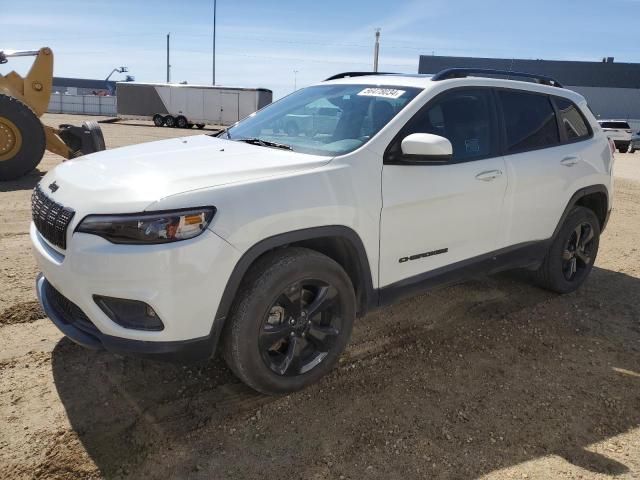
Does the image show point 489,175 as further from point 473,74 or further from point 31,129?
point 31,129

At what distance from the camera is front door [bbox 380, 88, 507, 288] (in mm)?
3287

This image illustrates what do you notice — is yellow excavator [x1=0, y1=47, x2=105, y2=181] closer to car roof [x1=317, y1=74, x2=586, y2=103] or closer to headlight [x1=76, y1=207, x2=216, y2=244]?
car roof [x1=317, y1=74, x2=586, y2=103]

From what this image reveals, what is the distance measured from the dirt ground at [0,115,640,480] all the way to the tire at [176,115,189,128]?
1256 inches

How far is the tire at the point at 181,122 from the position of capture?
34562mm

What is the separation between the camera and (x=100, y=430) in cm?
275

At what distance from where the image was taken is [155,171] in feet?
9.34

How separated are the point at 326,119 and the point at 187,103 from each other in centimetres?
3251

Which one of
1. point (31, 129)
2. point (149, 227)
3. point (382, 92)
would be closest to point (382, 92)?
point (382, 92)

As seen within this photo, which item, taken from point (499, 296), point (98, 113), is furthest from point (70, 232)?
point (98, 113)

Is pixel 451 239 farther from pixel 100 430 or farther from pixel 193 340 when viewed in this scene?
pixel 100 430

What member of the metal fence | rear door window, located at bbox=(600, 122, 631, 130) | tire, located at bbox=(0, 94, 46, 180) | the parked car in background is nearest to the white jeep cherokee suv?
tire, located at bbox=(0, 94, 46, 180)

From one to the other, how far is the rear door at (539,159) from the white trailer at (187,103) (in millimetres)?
28758

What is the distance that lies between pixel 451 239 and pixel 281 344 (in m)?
1.37

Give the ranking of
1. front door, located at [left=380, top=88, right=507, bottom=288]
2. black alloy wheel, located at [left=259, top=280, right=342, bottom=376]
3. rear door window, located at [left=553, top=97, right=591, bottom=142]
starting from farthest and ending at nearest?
1. rear door window, located at [left=553, top=97, right=591, bottom=142]
2. front door, located at [left=380, top=88, right=507, bottom=288]
3. black alloy wheel, located at [left=259, top=280, right=342, bottom=376]
